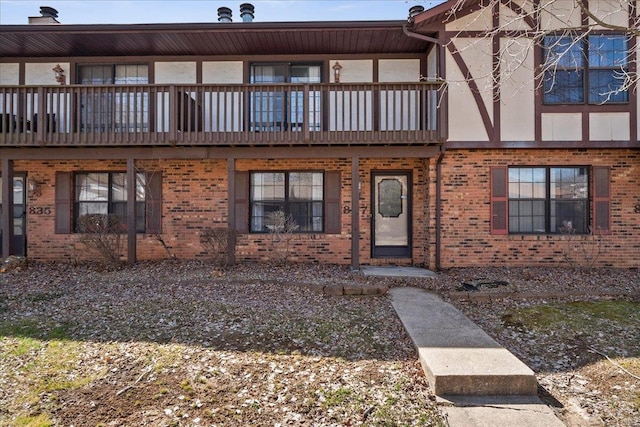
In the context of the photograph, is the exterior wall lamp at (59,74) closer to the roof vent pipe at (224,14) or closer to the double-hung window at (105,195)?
the double-hung window at (105,195)

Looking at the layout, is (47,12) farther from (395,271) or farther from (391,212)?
(395,271)

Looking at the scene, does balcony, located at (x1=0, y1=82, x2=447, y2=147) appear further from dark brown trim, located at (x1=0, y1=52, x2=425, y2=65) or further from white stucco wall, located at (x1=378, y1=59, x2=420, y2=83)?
dark brown trim, located at (x1=0, y1=52, x2=425, y2=65)

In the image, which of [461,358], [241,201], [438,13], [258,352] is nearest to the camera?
[461,358]

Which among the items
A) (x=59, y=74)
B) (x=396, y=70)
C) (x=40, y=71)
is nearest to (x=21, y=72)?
(x=40, y=71)

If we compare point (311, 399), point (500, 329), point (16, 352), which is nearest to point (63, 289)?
point (16, 352)

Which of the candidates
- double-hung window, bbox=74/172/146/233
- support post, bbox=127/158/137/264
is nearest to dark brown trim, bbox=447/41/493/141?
support post, bbox=127/158/137/264

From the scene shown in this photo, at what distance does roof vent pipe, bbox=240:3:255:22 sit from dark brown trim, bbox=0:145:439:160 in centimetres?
377

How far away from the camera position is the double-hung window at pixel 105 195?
9648 millimetres

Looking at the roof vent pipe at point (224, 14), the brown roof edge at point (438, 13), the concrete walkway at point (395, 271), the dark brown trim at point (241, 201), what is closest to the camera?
the concrete walkway at point (395, 271)

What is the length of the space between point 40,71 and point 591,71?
13.0m

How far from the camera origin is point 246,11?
998cm

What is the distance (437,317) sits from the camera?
18.0 ft

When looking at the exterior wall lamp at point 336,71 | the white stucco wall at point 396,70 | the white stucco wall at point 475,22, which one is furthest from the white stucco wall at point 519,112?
the exterior wall lamp at point 336,71

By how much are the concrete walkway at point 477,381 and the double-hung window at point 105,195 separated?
753cm
